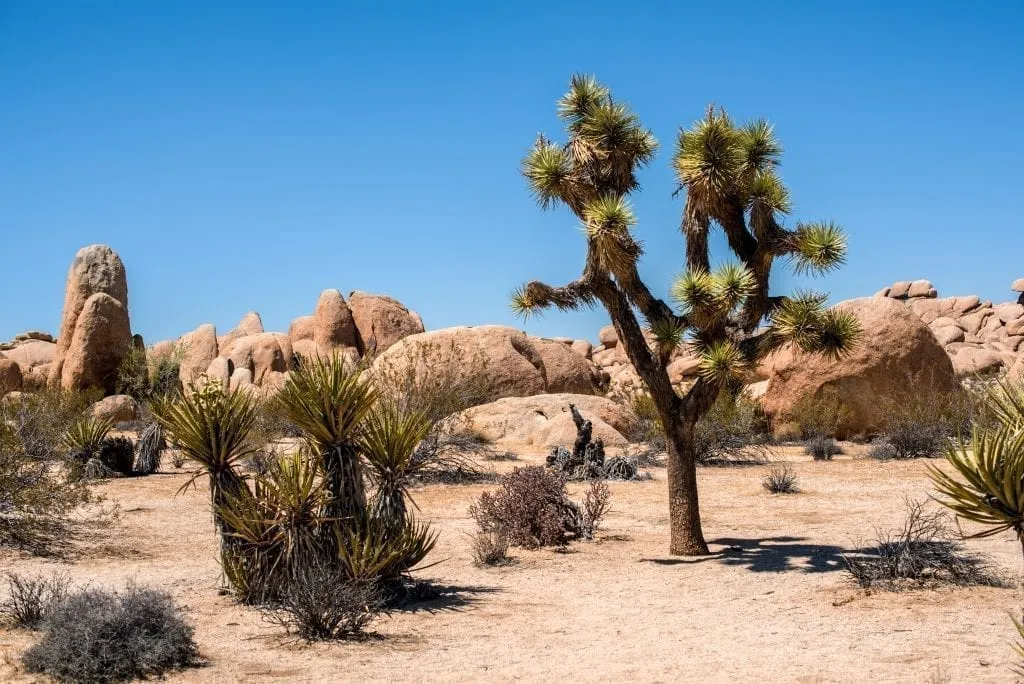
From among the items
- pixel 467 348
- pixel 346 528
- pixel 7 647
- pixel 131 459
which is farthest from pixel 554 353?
pixel 7 647

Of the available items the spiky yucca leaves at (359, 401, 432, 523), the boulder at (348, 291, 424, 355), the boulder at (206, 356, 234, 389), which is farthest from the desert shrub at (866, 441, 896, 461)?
the boulder at (206, 356, 234, 389)

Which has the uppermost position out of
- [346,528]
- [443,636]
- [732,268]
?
[732,268]

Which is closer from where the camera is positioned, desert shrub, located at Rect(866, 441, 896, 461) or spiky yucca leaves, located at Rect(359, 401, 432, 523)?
spiky yucca leaves, located at Rect(359, 401, 432, 523)

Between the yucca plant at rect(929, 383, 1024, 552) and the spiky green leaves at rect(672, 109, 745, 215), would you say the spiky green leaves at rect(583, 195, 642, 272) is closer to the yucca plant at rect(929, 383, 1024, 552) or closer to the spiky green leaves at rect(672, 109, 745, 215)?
the spiky green leaves at rect(672, 109, 745, 215)

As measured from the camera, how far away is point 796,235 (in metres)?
9.95

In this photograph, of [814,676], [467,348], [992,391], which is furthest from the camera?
[467,348]

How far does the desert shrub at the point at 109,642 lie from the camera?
19.2 ft

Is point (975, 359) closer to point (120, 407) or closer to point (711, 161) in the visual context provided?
point (120, 407)

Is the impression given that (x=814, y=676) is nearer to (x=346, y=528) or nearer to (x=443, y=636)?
(x=443, y=636)

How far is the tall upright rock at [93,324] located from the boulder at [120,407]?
1317 millimetres

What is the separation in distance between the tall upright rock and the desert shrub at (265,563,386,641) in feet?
78.9

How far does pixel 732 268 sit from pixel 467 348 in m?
17.4

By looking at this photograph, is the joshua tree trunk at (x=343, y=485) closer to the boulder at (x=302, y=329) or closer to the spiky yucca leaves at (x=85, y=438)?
the spiky yucca leaves at (x=85, y=438)

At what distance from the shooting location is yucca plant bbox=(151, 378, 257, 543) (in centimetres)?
818
